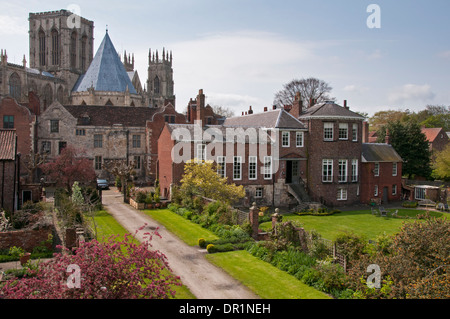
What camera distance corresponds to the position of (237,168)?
120 feet

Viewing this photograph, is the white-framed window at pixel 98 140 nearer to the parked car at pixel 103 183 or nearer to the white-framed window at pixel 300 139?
the parked car at pixel 103 183

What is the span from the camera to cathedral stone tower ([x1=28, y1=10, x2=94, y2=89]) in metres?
89.2

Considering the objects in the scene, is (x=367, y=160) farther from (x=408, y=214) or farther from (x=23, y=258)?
(x=23, y=258)

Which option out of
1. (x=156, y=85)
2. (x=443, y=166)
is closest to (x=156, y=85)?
(x=156, y=85)

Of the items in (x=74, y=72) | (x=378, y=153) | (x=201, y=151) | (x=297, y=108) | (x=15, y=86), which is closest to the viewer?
(x=201, y=151)

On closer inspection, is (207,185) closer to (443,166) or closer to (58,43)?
(443,166)

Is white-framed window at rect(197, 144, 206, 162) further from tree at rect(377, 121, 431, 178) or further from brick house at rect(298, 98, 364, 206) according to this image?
tree at rect(377, 121, 431, 178)

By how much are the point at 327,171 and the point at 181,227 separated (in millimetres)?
19418

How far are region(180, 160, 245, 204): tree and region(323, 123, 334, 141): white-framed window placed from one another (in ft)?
42.5

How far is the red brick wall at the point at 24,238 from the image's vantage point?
19.5 metres

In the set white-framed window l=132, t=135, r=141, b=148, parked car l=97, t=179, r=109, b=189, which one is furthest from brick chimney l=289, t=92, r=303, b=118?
parked car l=97, t=179, r=109, b=189

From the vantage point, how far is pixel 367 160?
41750mm

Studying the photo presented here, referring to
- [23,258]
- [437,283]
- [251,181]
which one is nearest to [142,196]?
[251,181]
